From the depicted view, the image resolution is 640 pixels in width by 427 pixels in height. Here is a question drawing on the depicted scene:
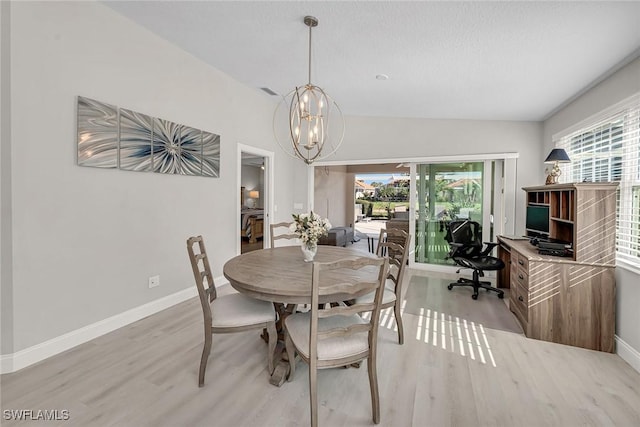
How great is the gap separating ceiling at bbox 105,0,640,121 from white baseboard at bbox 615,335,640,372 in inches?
90.2

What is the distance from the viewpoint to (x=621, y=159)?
261 centimetres

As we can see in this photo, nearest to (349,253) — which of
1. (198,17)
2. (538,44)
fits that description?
(538,44)

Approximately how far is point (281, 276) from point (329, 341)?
555 mm

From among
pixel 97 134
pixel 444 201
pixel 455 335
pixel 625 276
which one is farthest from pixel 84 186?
pixel 444 201

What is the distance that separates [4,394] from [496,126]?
5950 mm

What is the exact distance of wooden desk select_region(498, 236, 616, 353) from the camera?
8.08ft

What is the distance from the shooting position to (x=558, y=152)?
329cm

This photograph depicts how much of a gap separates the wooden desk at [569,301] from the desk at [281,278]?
1634mm

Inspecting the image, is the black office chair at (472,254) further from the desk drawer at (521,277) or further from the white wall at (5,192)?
the white wall at (5,192)

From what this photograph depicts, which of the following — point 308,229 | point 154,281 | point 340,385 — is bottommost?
point 340,385

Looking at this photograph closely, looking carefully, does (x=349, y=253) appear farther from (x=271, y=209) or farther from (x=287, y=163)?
(x=287, y=163)

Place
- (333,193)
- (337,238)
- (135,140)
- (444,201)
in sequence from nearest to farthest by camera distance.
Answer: (135,140), (444,201), (337,238), (333,193)

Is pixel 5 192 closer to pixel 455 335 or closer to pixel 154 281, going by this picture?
pixel 154 281

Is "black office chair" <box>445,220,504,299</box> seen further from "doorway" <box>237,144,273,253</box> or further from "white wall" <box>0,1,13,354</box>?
"white wall" <box>0,1,13,354</box>
